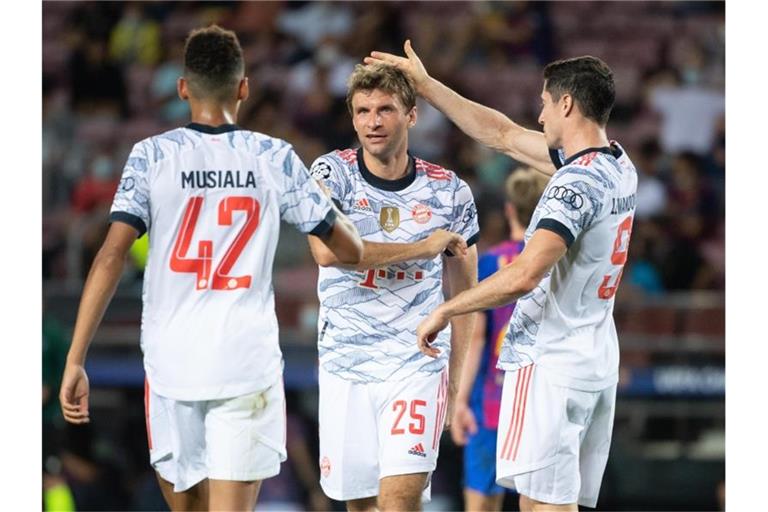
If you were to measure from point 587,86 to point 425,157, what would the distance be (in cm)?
766

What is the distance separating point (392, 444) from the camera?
18.8 feet

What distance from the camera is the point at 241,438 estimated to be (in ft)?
17.0

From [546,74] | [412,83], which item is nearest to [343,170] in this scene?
[412,83]

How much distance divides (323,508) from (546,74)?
19.7 feet

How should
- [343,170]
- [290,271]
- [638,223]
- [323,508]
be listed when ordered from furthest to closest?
[638,223], [290,271], [323,508], [343,170]

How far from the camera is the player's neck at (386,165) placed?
5902 millimetres

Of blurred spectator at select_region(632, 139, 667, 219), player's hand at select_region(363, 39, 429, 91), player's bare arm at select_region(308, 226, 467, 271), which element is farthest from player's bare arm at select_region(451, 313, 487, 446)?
blurred spectator at select_region(632, 139, 667, 219)

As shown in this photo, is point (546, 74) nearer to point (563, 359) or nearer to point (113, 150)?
point (563, 359)

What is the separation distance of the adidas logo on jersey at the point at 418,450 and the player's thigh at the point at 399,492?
94mm

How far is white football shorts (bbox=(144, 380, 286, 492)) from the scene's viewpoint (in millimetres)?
5180

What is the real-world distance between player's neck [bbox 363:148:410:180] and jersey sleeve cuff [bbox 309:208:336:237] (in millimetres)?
742

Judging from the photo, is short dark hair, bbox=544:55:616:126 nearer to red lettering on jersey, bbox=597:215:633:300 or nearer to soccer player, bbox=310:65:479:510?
red lettering on jersey, bbox=597:215:633:300

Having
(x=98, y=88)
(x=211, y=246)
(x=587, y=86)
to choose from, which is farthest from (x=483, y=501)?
(x=98, y=88)

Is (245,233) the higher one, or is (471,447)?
(245,233)
